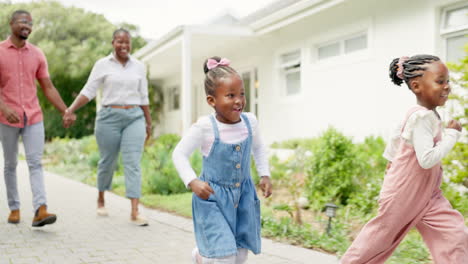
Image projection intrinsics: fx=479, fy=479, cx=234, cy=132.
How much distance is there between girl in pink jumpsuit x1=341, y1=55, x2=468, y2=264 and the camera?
254cm

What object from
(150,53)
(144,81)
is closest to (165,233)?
(144,81)

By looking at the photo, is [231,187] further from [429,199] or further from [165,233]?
[165,233]

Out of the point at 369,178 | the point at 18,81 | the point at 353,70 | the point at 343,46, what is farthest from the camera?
the point at 343,46

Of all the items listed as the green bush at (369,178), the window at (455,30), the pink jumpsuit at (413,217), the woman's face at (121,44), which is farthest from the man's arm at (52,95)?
the window at (455,30)

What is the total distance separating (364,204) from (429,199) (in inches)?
107

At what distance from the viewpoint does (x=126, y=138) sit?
5379 mm

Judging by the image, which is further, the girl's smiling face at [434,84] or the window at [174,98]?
the window at [174,98]

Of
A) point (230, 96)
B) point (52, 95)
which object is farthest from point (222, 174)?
point (52, 95)

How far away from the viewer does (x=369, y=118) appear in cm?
950

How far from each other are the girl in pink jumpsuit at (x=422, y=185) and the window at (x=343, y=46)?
7.38m

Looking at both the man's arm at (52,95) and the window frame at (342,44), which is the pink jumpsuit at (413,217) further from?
the window frame at (342,44)

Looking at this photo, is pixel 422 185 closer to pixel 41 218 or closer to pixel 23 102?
pixel 41 218

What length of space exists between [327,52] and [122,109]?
670 centimetres

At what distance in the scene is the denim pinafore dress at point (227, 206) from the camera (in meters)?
2.63
